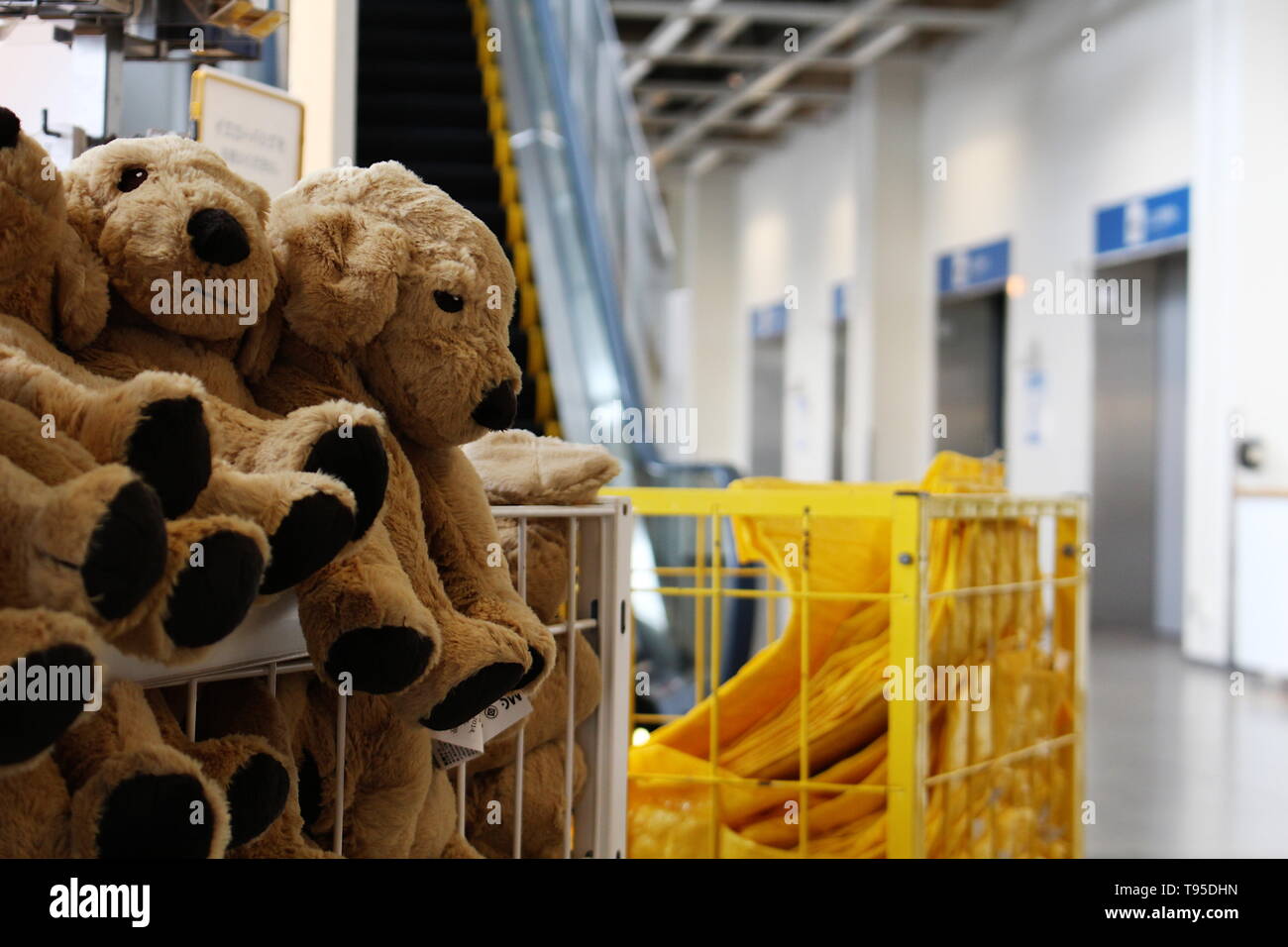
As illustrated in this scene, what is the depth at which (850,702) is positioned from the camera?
219cm

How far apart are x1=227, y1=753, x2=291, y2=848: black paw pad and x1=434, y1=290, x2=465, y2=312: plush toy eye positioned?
409mm

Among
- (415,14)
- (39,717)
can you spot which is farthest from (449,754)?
(415,14)

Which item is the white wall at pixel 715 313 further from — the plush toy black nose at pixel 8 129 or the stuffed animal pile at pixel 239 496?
the plush toy black nose at pixel 8 129

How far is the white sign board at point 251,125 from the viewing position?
8.68 feet

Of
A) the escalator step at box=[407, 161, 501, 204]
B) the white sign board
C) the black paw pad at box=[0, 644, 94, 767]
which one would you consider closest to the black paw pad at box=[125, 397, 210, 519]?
the black paw pad at box=[0, 644, 94, 767]

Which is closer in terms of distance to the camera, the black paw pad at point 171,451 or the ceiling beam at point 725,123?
the black paw pad at point 171,451

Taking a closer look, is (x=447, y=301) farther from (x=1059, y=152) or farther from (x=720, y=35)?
(x=720, y=35)

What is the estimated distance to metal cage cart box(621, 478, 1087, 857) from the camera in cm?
209

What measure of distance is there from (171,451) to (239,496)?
0.07 meters

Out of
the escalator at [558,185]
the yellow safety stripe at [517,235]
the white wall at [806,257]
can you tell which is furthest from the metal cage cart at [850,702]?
the white wall at [806,257]

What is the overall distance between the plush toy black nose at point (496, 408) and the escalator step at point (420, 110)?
6.05 m

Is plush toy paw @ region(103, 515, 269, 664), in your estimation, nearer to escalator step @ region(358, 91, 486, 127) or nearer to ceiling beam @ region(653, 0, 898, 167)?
escalator step @ region(358, 91, 486, 127)

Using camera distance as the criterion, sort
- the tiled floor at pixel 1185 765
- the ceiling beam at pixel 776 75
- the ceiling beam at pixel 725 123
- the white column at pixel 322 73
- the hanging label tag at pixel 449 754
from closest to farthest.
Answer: the hanging label tag at pixel 449 754, the white column at pixel 322 73, the tiled floor at pixel 1185 765, the ceiling beam at pixel 776 75, the ceiling beam at pixel 725 123
